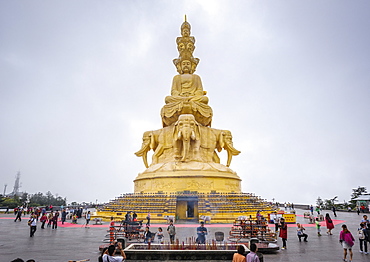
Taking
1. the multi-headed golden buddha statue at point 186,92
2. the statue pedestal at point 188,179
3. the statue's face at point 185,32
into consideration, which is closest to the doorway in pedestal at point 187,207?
the statue pedestal at point 188,179

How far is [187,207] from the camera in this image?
1912 cm

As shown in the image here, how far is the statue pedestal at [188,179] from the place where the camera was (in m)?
20.8

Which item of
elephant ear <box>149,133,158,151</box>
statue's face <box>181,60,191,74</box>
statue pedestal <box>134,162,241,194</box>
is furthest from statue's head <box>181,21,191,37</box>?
statue pedestal <box>134,162,241,194</box>

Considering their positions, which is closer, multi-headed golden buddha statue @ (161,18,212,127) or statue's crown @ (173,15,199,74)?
multi-headed golden buddha statue @ (161,18,212,127)

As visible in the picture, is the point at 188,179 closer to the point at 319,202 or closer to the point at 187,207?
the point at 187,207

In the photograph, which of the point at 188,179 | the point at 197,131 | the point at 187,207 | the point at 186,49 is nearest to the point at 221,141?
the point at 197,131

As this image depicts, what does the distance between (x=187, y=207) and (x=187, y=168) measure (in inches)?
143

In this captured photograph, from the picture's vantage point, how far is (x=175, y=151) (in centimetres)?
2423

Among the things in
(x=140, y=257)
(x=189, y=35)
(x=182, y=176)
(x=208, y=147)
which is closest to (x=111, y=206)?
(x=182, y=176)

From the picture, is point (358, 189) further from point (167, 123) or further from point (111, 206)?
point (111, 206)

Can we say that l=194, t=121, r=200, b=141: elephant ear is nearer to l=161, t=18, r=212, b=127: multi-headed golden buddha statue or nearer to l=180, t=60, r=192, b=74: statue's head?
l=161, t=18, r=212, b=127: multi-headed golden buddha statue

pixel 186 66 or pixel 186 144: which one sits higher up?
pixel 186 66

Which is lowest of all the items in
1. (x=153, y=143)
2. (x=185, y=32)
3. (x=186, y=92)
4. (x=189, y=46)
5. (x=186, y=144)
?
(x=186, y=144)

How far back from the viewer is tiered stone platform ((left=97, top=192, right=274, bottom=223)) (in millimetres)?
17406
